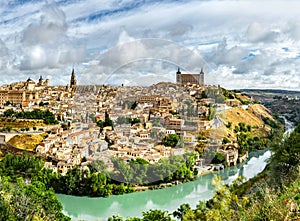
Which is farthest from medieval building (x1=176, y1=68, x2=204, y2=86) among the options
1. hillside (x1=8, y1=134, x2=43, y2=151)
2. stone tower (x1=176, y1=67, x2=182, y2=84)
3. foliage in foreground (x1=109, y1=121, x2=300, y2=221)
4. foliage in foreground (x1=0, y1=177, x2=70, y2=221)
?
hillside (x1=8, y1=134, x2=43, y2=151)

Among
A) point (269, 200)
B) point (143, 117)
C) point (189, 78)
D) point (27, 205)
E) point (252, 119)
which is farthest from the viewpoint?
point (252, 119)

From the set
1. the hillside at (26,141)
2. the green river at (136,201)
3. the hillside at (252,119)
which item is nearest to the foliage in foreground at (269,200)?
the green river at (136,201)

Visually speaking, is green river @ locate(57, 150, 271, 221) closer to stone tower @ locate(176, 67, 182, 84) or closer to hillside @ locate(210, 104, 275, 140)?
hillside @ locate(210, 104, 275, 140)

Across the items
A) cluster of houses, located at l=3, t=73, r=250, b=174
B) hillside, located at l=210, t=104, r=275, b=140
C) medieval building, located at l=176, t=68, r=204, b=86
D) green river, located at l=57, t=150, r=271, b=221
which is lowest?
green river, located at l=57, t=150, r=271, b=221

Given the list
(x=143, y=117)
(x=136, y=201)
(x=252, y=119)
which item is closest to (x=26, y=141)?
(x=136, y=201)

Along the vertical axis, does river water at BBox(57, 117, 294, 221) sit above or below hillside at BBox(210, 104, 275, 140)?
below

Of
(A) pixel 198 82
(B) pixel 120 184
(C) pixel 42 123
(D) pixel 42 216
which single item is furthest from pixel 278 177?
(C) pixel 42 123

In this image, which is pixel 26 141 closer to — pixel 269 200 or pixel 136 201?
pixel 136 201

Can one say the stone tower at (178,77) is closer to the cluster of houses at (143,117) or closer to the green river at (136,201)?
the cluster of houses at (143,117)
